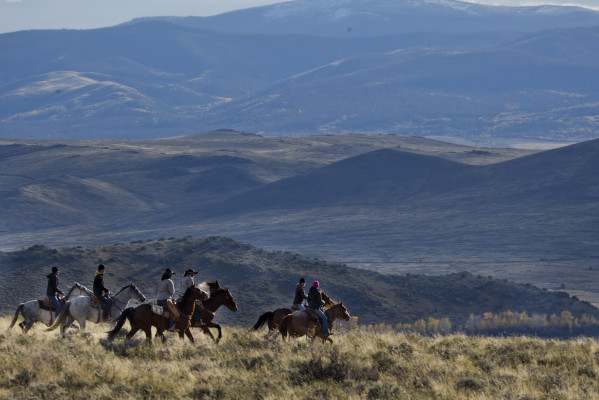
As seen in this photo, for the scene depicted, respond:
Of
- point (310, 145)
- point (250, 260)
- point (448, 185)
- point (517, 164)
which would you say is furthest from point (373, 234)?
point (310, 145)

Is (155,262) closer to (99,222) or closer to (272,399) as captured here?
(272,399)

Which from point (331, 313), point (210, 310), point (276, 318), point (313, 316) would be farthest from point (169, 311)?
point (331, 313)

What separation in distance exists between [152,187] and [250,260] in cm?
9234

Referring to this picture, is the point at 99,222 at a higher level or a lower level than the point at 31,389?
lower

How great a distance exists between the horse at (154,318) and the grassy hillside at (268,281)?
30.8 m

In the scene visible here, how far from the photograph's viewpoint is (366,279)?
61.2 meters

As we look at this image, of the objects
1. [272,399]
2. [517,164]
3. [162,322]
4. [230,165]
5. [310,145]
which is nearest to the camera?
[272,399]

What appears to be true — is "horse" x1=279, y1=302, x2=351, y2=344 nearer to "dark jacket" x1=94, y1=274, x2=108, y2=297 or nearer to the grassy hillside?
"dark jacket" x1=94, y1=274, x2=108, y2=297

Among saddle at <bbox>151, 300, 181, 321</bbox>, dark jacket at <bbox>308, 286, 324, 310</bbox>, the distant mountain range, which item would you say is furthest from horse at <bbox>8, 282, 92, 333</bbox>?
the distant mountain range

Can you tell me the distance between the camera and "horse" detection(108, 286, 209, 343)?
17656 millimetres

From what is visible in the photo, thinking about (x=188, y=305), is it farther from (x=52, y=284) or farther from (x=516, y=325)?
(x=516, y=325)

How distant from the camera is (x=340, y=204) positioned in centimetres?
13138

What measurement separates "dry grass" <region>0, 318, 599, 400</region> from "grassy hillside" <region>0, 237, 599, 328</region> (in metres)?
31.9

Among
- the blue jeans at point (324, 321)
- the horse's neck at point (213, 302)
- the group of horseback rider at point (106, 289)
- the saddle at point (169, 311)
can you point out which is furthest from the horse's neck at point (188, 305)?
the blue jeans at point (324, 321)
